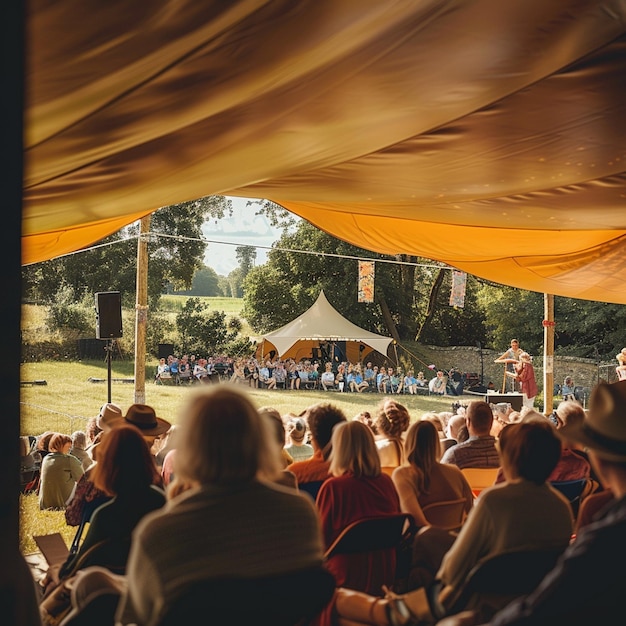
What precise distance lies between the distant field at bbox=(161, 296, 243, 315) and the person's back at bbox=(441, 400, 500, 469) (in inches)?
1245

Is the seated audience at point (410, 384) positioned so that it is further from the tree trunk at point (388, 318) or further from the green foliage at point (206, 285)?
the green foliage at point (206, 285)

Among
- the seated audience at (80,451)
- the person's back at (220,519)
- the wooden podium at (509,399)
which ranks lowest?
the wooden podium at (509,399)

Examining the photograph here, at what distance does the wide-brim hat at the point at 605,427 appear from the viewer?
183 cm

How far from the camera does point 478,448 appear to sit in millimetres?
4902

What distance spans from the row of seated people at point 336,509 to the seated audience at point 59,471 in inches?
107

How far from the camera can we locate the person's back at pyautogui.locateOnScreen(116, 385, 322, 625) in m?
1.79

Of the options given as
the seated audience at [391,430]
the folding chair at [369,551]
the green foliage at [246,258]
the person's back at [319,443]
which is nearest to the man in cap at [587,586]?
the folding chair at [369,551]

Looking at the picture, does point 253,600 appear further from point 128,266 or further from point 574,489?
point 128,266

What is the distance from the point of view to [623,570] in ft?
4.08

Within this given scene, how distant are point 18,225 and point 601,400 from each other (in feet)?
5.04

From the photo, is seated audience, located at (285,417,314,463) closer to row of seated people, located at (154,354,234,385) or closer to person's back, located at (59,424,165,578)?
person's back, located at (59,424,165,578)

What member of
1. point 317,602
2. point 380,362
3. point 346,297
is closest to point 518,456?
point 317,602

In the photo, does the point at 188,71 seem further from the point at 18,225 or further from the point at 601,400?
the point at 601,400

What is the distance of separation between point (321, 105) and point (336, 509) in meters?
1.76
